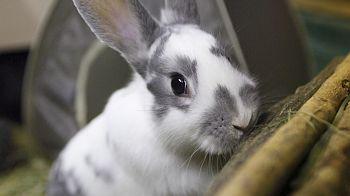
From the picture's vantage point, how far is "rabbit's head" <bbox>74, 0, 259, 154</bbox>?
3.83 ft

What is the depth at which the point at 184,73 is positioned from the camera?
1223 mm

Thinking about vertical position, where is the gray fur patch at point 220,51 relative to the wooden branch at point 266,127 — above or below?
above

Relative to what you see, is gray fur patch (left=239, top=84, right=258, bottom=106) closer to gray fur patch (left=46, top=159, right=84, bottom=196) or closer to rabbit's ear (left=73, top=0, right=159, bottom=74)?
rabbit's ear (left=73, top=0, right=159, bottom=74)

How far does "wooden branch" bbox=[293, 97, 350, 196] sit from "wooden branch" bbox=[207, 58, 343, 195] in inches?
4.4

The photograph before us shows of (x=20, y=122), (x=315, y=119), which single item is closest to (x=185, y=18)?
(x=315, y=119)

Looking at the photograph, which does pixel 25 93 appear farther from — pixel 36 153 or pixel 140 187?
pixel 140 187

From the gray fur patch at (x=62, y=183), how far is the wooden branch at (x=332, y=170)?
802 millimetres

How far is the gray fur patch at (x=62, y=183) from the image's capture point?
1544mm

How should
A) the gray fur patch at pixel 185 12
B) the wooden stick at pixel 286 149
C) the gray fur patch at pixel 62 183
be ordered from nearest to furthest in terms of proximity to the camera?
the wooden stick at pixel 286 149, the gray fur patch at pixel 185 12, the gray fur patch at pixel 62 183

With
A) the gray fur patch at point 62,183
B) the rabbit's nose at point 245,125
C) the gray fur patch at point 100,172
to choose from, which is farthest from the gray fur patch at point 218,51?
the gray fur patch at point 62,183

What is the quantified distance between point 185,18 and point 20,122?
152 centimetres

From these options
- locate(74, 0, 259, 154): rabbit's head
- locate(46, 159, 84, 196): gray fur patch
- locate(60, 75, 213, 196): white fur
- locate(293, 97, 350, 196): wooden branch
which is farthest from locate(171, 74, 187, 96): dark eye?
locate(46, 159, 84, 196): gray fur patch

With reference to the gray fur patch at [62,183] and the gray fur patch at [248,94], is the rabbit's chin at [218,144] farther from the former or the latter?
the gray fur patch at [62,183]

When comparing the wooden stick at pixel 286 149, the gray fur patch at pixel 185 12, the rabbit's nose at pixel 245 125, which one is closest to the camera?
the wooden stick at pixel 286 149
